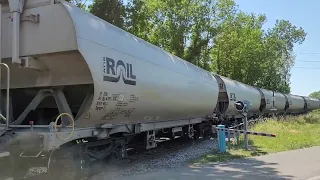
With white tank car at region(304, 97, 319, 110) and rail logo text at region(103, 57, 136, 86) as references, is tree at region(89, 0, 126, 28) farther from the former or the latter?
white tank car at region(304, 97, 319, 110)

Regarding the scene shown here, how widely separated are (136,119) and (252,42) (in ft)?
116

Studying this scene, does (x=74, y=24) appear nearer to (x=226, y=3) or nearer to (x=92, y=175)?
(x=92, y=175)

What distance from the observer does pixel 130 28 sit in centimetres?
1991

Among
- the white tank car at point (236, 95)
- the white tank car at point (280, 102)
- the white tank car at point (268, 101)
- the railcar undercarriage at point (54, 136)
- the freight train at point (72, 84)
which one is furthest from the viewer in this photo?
the white tank car at point (280, 102)

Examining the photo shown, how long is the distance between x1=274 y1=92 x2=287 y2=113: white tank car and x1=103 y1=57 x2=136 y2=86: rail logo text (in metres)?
21.6

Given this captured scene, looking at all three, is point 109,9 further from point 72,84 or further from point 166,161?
point 72,84

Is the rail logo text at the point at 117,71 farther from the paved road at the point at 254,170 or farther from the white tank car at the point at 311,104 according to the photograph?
the white tank car at the point at 311,104

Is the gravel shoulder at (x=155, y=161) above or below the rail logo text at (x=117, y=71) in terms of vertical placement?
below

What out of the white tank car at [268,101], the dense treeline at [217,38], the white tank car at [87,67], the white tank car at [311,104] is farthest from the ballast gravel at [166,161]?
the white tank car at [311,104]

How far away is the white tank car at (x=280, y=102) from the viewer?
89.6ft

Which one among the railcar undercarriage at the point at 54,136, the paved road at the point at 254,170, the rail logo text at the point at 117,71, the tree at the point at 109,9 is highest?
the tree at the point at 109,9

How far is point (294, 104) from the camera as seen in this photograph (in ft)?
111

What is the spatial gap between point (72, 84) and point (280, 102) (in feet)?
81.2

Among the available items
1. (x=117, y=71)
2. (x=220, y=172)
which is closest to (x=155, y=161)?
(x=220, y=172)
